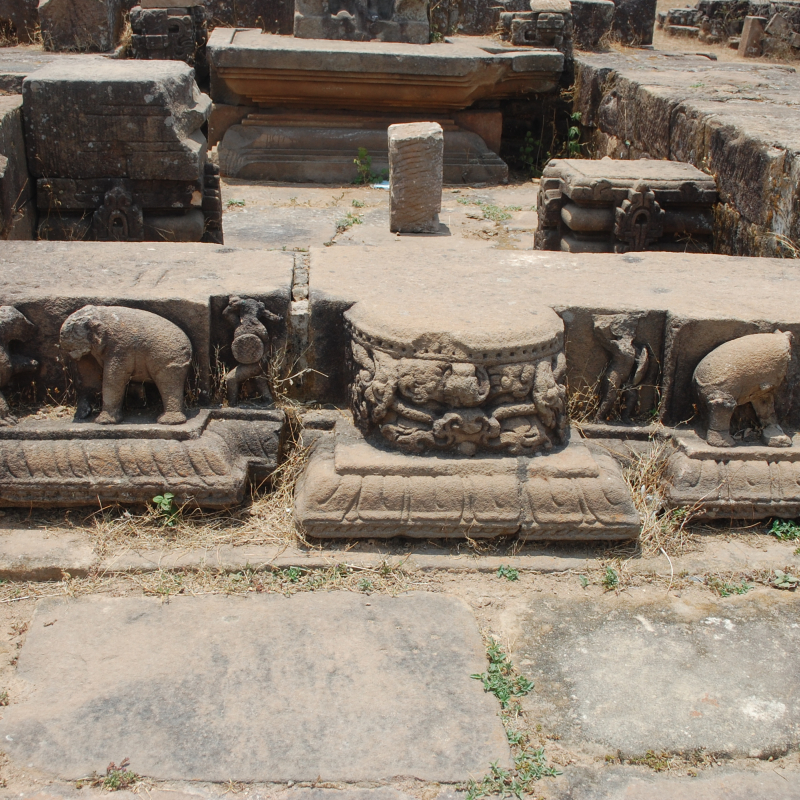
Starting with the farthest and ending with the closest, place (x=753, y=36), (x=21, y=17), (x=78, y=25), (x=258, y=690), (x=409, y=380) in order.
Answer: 1. (x=753, y=36)
2. (x=21, y=17)
3. (x=78, y=25)
4. (x=409, y=380)
5. (x=258, y=690)

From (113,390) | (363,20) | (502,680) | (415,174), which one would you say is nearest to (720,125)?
(415,174)

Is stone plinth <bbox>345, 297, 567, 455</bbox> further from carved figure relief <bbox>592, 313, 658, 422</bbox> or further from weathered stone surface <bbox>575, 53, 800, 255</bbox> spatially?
weathered stone surface <bbox>575, 53, 800, 255</bbox>

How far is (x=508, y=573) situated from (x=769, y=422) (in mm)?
1218

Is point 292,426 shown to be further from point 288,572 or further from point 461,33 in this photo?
point 461,33

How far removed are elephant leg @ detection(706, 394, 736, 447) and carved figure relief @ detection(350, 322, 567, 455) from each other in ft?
1.92

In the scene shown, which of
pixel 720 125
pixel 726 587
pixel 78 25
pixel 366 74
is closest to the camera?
pixel 726 587

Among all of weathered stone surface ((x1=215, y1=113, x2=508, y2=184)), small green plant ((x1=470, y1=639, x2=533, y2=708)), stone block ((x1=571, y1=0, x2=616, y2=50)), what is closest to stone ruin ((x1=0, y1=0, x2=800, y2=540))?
small green plant ((x1=470, y1=639, x2=533, y2=708))

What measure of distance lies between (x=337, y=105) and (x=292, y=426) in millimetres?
6096

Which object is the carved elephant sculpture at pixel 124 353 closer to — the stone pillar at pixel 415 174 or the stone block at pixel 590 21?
the stone pillar at pixel 415 174

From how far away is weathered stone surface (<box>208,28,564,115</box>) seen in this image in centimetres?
823

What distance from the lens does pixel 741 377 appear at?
3.24 meters

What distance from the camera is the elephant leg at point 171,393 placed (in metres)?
3.21

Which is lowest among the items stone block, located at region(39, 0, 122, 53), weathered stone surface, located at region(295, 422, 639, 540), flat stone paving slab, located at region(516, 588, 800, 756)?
flat stone paving slab, located at region(516, 588, 800, 756)

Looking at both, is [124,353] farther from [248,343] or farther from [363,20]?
[363,20]
